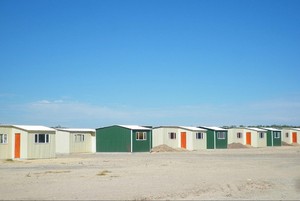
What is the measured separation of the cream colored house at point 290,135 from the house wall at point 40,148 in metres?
53.2

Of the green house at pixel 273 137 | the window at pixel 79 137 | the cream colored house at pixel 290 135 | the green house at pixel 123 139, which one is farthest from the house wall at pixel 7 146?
the cream colored house at pixel 290 135

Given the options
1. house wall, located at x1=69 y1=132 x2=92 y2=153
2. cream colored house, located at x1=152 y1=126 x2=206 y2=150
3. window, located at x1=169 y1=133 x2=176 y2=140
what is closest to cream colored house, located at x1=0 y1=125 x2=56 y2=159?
house wall, located at x1=69 y1=132 x2=92 y2=153

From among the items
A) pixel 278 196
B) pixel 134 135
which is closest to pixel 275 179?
pixel 278 196

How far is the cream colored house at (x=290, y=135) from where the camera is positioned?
8152 cm

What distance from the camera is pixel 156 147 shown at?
56250 millimetres

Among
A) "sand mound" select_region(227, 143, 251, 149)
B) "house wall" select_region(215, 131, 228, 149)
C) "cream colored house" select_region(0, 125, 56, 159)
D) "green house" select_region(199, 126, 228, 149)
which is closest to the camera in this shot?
"cream colored house" select_region(0, 125, 56, 159)

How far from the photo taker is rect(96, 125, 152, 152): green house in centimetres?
5266

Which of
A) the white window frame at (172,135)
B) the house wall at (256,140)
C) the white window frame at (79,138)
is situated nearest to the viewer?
the white window frame at (79,138)

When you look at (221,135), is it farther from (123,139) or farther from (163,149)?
(123,139)

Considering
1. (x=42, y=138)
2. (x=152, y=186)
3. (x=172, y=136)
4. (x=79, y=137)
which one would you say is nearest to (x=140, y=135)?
(x=172, y=136)

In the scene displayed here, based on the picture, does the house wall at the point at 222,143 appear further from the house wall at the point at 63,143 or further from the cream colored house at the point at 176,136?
the house wall at the point at 63,143

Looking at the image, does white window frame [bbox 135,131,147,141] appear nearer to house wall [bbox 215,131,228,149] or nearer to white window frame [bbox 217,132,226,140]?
house wall [bbox 215,131,228,149]

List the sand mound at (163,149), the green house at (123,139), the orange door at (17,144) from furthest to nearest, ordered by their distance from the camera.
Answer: the sand mound at (163,149), the green house at (123,139), the orange door at (17,144)

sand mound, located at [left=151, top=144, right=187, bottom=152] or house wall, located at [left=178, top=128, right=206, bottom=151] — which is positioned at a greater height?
house wall, located at [left=178, top=128, right=206, bottom=151]
